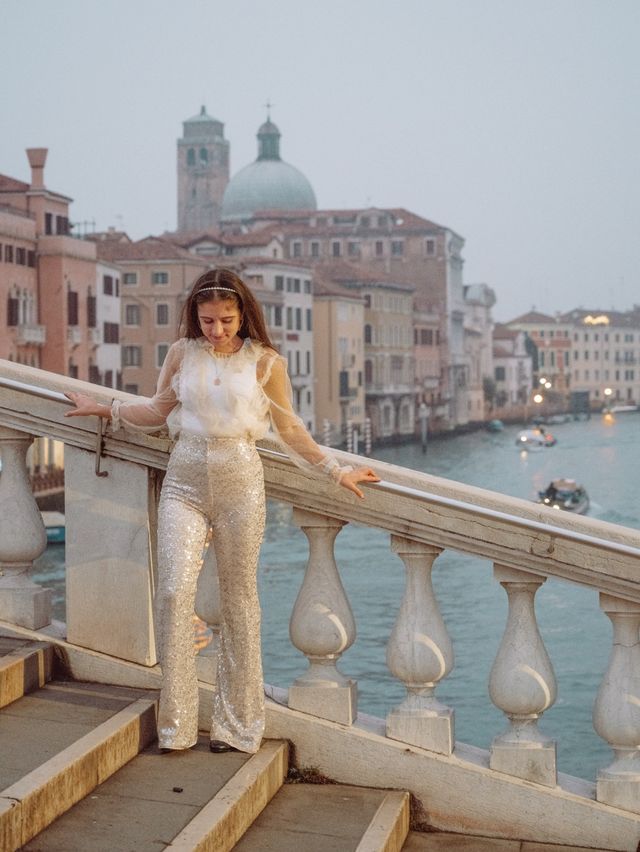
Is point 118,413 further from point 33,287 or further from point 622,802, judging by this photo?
point 33,287

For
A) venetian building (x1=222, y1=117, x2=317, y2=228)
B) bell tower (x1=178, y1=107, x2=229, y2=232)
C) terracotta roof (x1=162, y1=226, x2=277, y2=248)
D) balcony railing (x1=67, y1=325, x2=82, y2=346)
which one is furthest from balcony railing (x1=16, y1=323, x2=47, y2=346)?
bell tower (x1=178, y1=107, x2=229, y2=232)

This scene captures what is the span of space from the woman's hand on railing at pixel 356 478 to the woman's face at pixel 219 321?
313 millimetres

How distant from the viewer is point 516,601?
9.55ft

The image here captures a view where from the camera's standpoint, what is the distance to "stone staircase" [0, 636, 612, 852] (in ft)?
8.35

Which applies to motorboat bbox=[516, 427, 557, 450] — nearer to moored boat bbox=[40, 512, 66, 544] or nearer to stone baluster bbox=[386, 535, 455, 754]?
moored boat bbox=[40, 512, 66, 544]

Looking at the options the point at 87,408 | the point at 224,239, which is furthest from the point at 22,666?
the point at 224,239

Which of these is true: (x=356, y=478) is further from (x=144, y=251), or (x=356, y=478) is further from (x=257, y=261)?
(x=257, y=261)

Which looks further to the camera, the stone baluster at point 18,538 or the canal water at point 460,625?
the canal water at point 460,625

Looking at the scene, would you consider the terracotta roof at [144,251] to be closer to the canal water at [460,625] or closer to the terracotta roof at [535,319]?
the canal water at [460,625]

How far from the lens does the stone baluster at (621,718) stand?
2.82 meters

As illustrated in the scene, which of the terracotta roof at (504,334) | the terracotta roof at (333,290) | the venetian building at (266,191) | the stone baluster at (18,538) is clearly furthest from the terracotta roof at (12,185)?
the terracotta roof at (504,334)

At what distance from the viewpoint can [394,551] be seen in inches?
120

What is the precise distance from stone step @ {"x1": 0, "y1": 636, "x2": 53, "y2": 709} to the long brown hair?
25.8 inches

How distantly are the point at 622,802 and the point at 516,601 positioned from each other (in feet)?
1.24
